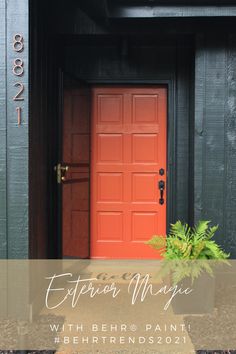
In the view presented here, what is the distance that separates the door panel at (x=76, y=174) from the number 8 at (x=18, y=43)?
115 cm

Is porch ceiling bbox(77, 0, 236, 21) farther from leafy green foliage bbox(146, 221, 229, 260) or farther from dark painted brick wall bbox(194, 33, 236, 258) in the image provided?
leafy green foliage bbox(146, 221, 229, 260)

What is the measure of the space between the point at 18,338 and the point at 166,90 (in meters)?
2.94

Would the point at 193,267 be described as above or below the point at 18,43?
below

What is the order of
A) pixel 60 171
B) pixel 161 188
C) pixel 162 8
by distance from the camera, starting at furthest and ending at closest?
1. pixel 161 188
2. pixel 60 171
3. pixel 162 8

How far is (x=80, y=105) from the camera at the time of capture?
4.70 metres

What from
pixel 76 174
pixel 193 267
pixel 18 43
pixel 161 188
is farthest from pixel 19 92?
pixel 161 188

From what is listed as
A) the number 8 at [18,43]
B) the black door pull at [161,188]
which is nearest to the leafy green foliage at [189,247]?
the black door pull at [161,188]

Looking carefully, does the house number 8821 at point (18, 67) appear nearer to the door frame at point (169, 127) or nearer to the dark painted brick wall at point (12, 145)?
the dark painted brick wall at point (12, 145)

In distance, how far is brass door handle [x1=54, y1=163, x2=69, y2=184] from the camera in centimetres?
444

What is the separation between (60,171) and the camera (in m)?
4.45

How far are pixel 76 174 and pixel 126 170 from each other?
0.58m

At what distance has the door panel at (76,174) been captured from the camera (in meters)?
4.62

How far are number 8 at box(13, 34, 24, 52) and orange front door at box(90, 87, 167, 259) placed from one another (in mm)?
1580

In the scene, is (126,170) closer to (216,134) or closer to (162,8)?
(216,134)
